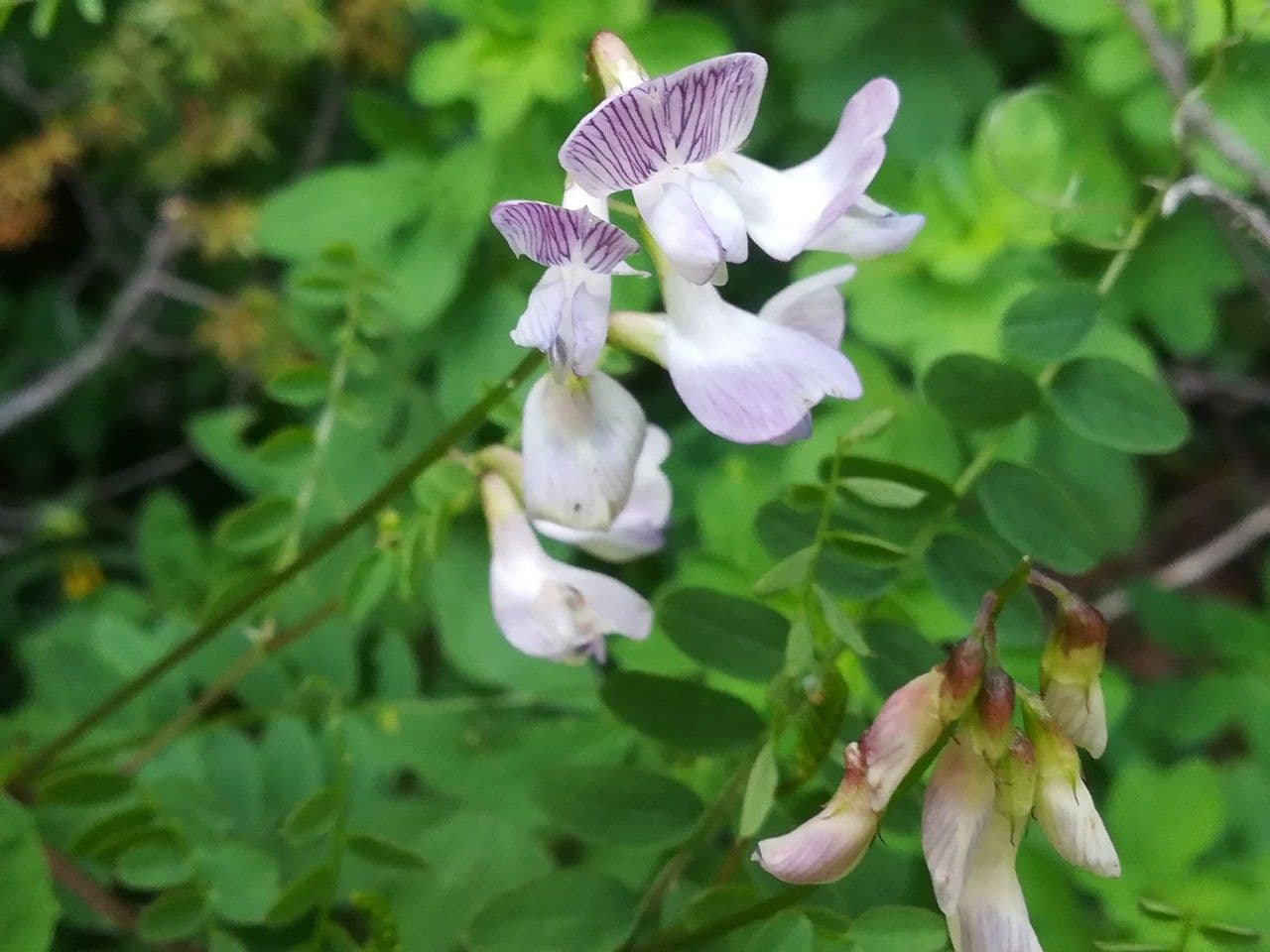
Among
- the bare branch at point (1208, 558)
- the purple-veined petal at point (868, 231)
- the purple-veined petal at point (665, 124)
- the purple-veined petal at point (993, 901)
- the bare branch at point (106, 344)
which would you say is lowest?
the bare branch at point (1208, 558)

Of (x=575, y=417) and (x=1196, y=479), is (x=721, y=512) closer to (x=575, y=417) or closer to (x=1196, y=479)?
(x=575, y=417)

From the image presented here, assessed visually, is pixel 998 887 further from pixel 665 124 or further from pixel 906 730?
pixel 665 124

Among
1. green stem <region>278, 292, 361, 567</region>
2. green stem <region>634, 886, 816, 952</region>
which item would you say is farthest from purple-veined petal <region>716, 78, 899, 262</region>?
green stem <region>278, 292, 361, 567</region>

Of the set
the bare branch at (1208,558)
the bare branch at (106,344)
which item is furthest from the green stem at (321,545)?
the bare branch at (1208,558)

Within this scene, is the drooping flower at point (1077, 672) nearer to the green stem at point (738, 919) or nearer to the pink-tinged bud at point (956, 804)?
the pink-tinged bud at point (956, 804)

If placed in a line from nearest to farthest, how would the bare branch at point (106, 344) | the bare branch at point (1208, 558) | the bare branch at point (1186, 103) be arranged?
the bare branch at point (1186, 103) → the bare branch at point (106, 344) → the bare branch at point (1208, 558)

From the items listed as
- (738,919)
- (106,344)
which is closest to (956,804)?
(738,919)

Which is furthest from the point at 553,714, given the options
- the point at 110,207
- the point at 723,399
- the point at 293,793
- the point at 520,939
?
the point at 110,207
